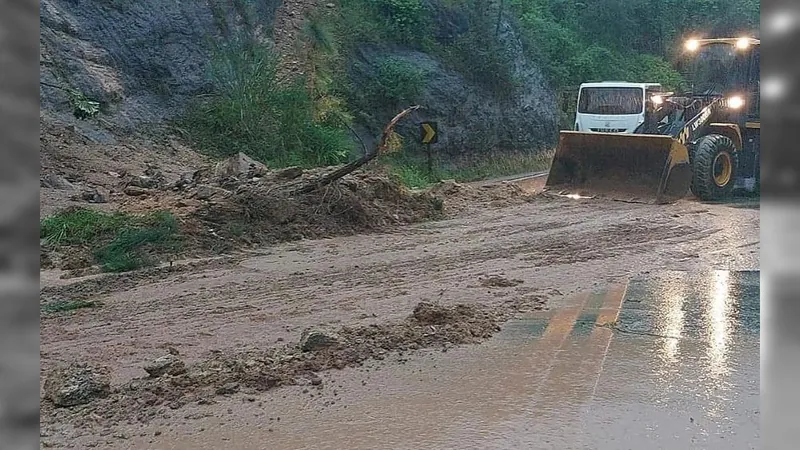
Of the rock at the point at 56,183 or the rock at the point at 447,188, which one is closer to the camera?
the rock at the point at 56,183

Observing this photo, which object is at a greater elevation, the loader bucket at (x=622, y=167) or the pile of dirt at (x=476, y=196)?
the loader bucket at (x=622, y=167)

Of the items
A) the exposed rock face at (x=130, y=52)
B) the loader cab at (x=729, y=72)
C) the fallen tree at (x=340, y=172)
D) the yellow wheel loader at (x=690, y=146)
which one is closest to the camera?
the fallen tree at (x=340, y=172)

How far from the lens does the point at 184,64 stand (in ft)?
61.7

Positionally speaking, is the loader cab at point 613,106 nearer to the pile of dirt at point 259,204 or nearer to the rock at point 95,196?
the pile of dirt at point 259,204

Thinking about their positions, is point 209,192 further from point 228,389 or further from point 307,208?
point 228,389

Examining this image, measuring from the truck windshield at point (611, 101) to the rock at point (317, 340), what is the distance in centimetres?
1436

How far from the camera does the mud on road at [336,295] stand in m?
6.03

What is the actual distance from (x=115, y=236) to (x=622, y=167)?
9.80 meters

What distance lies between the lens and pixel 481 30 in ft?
89.0

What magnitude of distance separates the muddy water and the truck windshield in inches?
488

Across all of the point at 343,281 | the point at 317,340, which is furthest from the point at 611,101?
the point at 317,340

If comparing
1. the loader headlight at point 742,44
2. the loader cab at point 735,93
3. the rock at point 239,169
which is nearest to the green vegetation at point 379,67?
the loader cab at point 735,93

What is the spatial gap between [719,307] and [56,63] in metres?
14.0
